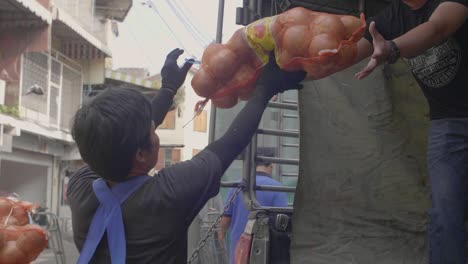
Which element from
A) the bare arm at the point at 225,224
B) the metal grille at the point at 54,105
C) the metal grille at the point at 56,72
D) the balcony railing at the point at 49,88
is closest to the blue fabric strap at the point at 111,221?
the bare arm at the point at 225,224

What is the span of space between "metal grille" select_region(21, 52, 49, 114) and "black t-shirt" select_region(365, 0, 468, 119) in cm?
1411

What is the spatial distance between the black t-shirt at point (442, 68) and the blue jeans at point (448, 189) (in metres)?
0.06

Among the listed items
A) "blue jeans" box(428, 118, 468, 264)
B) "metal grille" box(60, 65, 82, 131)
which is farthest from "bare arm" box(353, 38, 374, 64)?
"metal grille" box(60, 65, 82, 131)

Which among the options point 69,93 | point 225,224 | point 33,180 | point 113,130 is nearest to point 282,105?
point 225,224

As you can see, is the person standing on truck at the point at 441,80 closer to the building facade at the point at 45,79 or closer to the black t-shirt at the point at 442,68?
the black t-shirt at the point at 442,68

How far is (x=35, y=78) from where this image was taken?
15.7 meters

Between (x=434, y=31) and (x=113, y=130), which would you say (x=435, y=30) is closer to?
(x=434, y=31)

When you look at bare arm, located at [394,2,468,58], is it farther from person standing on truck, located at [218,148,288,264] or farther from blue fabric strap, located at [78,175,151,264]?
person standing on truck, located at [218,148,288,264]

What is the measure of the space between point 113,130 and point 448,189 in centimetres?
109

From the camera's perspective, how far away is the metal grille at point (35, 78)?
1502cm

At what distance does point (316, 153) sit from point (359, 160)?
177 mm

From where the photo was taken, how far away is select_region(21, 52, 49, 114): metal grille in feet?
49.3

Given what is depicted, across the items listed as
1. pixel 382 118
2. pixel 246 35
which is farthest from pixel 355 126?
pixel 246 35

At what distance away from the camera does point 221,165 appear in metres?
1.68
